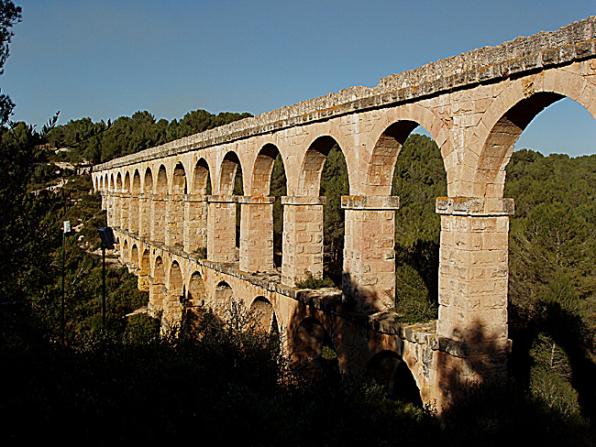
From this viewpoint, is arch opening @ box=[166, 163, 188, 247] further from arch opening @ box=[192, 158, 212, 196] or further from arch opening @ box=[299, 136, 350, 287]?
arch opening @ box=[299, 136, 350, 287]

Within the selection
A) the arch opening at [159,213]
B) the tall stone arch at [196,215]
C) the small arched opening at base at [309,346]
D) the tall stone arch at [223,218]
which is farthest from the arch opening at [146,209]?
the small arched opening at base at [309,346]

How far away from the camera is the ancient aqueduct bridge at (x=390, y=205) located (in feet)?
22.7

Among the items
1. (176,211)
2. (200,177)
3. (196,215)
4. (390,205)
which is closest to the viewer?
(390,205)

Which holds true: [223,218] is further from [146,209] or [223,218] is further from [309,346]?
[146,209]

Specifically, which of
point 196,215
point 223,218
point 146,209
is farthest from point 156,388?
point 146,209

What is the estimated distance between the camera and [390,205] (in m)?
9.70

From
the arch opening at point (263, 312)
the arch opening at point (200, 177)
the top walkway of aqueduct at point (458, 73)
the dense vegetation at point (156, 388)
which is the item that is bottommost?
the arch opening at point (263, 312)

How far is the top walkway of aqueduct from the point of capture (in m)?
6.02

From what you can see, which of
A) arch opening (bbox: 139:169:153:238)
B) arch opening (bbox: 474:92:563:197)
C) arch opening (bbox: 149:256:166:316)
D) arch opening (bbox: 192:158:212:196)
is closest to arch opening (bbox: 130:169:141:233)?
arch opening (bbox: 139:169:153:238)

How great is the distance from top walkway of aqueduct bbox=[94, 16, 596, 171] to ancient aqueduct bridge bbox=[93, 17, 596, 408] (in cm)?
2

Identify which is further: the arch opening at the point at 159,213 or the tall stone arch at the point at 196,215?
the arch opening at the point at 159,213

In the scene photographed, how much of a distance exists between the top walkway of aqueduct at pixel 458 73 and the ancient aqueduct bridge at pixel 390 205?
0.7 inches

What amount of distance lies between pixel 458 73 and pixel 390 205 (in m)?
2.75

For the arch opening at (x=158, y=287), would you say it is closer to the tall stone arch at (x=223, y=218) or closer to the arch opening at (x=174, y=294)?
the arch opening at (x=174, y=294)
